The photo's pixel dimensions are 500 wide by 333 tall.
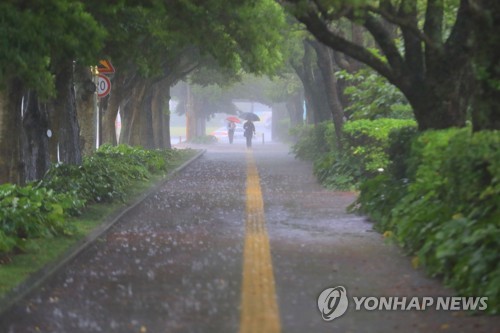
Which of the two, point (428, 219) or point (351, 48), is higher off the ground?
point (351, 48)

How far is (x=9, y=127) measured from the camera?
1513 centimetres

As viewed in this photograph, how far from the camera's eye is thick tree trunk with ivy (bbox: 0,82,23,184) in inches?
595

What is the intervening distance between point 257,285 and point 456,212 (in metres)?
2.52

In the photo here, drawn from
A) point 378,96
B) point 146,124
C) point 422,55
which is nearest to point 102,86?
point 378,96

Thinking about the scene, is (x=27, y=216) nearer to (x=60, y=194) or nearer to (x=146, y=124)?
(x=60, y=194)

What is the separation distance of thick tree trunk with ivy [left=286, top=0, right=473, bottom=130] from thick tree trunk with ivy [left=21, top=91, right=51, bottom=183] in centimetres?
577

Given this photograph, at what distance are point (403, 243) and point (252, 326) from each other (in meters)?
4.56

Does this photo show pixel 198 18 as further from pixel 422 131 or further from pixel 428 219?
pixel 428 219

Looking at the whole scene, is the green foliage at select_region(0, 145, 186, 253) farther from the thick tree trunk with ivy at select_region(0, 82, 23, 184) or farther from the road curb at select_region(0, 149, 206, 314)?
the thick tree trunk with ivy at select_region(0, 82, 23, 184)

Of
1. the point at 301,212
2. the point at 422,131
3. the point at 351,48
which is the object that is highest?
the point at 351,48

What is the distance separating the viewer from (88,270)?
36.0 feet

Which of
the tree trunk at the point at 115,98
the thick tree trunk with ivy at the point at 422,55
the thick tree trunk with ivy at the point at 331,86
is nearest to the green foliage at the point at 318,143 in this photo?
the thick tree trunk with ivy at the point at 331,86

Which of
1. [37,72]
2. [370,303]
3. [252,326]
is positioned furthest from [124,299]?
[37,72]

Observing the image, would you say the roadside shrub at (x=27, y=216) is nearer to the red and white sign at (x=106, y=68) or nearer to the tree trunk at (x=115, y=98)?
the red and white sign at (x=106, y=68)
